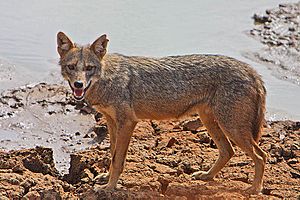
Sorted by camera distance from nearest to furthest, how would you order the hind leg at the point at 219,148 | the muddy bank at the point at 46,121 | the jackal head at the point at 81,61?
the jackal head at the point at 81,61, the hind leg at the point at 219,148, the muddy bank at the point at 46,121

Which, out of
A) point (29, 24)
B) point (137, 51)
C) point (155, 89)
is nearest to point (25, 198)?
point (155, 89)

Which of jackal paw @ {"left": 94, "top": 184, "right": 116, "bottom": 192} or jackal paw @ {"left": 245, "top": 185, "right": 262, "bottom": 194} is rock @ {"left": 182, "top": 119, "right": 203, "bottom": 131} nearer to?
jackal paw @ {"left": 245, "top": 185, "right": 262, "bottom": 194}

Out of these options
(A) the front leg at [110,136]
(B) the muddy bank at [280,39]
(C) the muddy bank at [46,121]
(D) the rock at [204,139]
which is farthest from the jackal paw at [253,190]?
(B) the muddy bank at [280,39]

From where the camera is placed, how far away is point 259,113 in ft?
33.2

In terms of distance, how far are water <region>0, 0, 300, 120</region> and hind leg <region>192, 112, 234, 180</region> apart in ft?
14.4

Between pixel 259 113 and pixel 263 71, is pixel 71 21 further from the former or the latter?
pixel 259 113

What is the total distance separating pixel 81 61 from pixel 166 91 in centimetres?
122

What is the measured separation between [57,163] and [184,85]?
10.4 feet

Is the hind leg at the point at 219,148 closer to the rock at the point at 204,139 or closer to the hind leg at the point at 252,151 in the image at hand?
the hind leg at the point at 252,151

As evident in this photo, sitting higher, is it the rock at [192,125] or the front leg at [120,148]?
the front leg at [120,148]

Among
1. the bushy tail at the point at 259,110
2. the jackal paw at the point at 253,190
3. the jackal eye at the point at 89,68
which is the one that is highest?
the jackal eye at the point at 89,68

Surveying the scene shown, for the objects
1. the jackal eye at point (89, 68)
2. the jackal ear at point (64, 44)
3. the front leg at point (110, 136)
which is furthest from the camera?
the front leg at point (110, 136)

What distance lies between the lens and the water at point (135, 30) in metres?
16.3

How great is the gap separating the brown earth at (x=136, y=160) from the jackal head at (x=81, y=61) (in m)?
1.37
